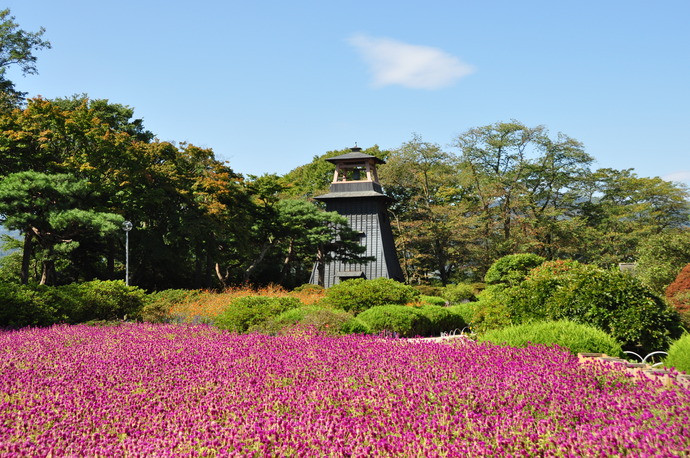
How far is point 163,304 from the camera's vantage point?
15.3 metres

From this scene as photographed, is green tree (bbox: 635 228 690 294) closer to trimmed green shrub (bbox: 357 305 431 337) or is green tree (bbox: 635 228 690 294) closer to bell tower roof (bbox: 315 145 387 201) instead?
trimmed green shrub (bbox: 357 305 431 337)

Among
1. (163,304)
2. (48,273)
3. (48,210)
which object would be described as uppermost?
(48,210)

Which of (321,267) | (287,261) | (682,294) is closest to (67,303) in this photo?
(682,294)

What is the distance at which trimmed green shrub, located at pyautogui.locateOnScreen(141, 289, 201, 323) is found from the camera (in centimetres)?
1364

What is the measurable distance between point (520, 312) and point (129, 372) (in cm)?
537

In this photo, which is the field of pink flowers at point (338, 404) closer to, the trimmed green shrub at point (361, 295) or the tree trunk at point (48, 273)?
the trimmed green shrub at point (361, 295)

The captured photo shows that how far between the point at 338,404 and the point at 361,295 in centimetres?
923

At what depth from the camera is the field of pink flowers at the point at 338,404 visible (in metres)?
3.11

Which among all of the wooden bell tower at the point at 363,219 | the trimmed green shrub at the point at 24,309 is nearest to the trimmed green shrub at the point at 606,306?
the trimmed green shrub at the point at 24,309

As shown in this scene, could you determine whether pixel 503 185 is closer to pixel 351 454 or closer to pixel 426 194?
pixel 426 194

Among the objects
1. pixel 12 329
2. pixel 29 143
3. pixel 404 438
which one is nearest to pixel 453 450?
pixel 404 438

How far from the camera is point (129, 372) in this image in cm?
534

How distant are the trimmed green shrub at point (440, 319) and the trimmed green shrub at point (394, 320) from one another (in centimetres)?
53

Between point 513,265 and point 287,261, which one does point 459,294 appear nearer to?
point 513,265
